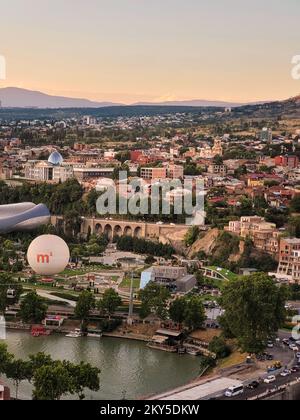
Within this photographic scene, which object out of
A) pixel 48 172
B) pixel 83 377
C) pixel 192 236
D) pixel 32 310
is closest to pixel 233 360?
pixel 83 377

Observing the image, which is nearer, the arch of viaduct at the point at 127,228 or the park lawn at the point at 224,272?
the park lawn at the point at 224,272

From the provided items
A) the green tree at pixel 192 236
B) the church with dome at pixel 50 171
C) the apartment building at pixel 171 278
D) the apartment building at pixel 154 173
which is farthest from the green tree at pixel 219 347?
the church with dome at pixel 50 171

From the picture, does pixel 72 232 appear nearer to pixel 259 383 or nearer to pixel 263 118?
pixel 259 383

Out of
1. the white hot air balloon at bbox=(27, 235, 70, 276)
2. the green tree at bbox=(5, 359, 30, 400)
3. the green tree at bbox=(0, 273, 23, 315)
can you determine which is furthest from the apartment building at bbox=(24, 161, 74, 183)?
the green tree at bbox=(5, 359, 30, 400)

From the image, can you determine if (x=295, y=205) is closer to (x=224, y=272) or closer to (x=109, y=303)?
(x=224, y=272)

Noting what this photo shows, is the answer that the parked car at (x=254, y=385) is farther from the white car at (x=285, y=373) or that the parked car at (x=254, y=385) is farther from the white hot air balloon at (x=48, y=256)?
the white hot air balloon at (x=48, y=256)
